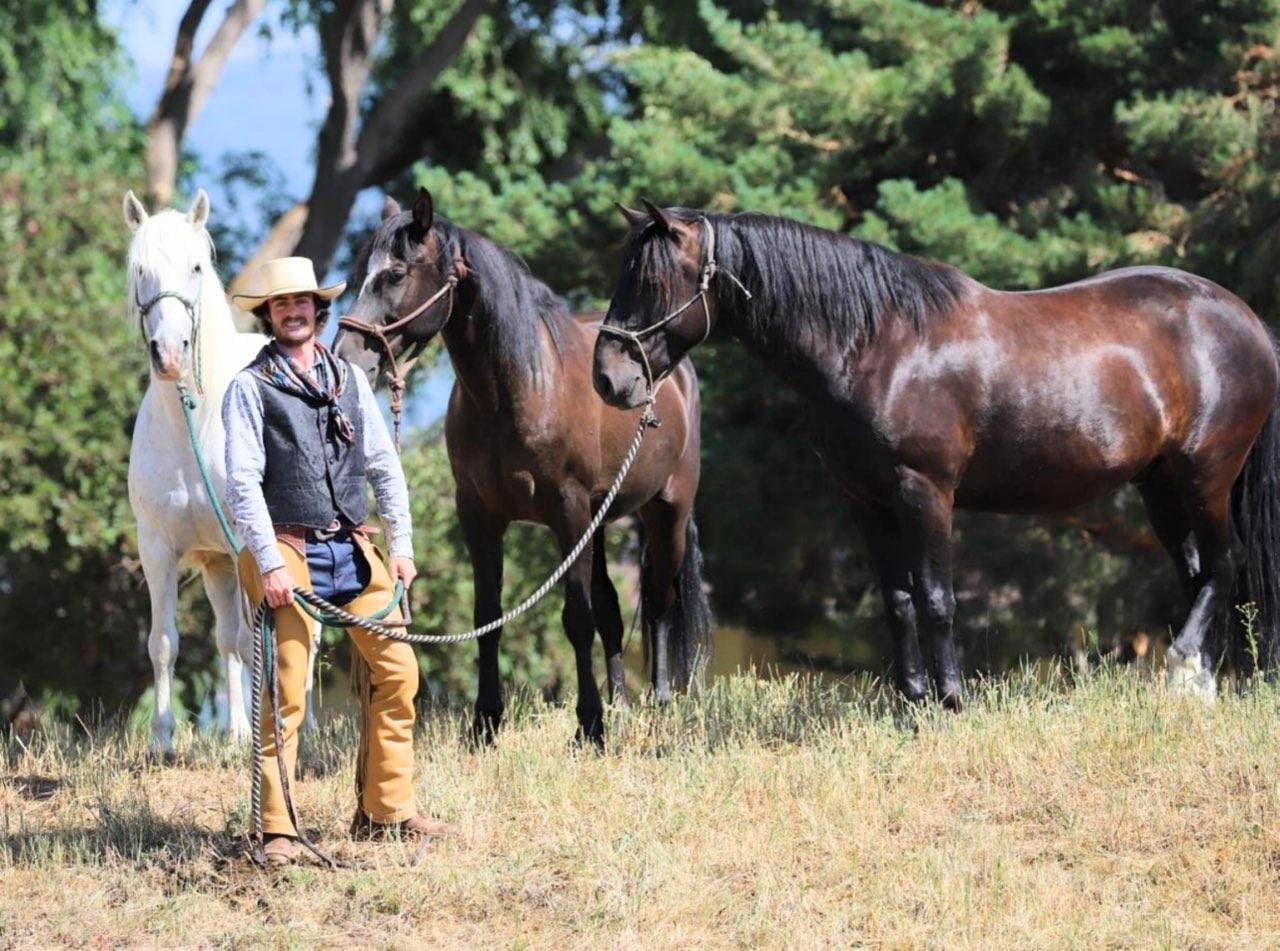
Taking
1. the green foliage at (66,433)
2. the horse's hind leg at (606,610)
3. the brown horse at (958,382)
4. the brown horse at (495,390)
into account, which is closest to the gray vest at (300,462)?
the brown horse at (495,390)

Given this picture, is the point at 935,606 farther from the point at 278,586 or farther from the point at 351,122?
the point at 351,122

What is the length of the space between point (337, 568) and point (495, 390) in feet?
6.05

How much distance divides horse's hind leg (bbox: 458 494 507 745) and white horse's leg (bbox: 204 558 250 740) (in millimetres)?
1281

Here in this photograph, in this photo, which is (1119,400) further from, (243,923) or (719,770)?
(243,923)

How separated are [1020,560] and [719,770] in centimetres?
733

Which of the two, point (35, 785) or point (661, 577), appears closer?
point (35, 785)

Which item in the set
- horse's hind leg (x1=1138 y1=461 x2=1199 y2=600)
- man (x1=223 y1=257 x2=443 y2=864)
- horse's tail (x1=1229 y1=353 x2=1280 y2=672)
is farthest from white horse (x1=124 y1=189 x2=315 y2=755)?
horse's tail (x1=1229 y1=353 x2=1280 y2=672)

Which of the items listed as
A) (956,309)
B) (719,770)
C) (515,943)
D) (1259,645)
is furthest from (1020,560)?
(515,943)

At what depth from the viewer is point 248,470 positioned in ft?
18.3

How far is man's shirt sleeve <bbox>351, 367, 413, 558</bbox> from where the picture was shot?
233 inches

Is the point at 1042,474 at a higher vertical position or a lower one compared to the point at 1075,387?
lower

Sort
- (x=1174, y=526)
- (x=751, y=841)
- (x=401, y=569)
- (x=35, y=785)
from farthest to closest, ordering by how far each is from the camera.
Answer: (x=1174, y=526) → (x=35, y=785) → (x=751, y=841) → (x=401, y=569)

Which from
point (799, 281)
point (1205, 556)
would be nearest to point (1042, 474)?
point (1205, 556)

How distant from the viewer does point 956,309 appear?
753 cm
